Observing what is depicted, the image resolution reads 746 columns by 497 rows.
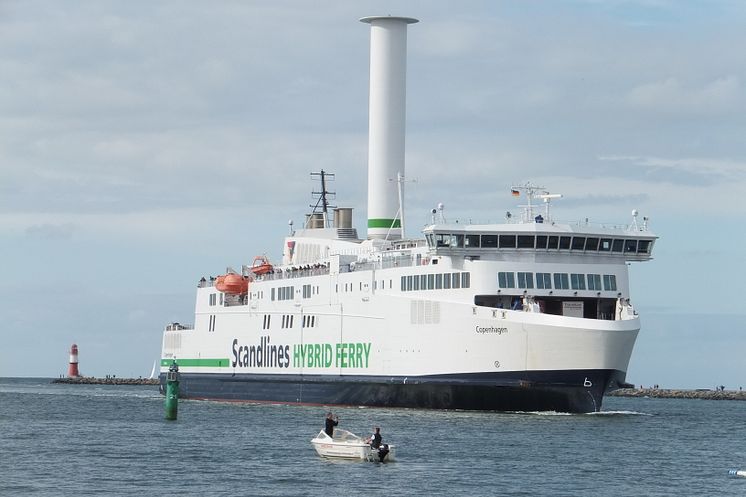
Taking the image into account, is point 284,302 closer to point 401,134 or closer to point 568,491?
point 401,134

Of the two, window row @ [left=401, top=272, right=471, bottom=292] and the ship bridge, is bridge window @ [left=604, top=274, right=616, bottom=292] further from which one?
window row @ [left=401, top=272, right=471, bottom=292]

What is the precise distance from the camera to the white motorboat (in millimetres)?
40125

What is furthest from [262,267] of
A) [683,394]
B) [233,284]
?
[683,394]

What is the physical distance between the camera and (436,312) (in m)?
53.6

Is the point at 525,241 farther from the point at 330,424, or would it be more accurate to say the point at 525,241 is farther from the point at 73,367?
the point at 73,367

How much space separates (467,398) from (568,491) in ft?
56.9

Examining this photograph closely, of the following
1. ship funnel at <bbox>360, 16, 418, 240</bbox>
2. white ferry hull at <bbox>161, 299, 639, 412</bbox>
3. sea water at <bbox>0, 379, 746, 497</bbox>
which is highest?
ship funnel at <bbox>360, 16, 418, 240</bbox>

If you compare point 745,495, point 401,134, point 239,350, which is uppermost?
point 401,134

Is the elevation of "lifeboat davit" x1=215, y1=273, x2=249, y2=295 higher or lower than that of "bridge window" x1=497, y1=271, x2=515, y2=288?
higher

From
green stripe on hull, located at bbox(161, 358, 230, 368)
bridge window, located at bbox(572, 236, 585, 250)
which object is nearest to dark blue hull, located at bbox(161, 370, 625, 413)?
bridge window, located at bbox(572, 236, 585, 250)

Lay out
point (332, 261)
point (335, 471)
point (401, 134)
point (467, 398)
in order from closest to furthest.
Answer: point (335, 471), point (467, 398), point (332, 261), point (401, 134)

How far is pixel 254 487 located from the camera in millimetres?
35812

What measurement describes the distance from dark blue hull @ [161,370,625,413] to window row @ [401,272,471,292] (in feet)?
11.5

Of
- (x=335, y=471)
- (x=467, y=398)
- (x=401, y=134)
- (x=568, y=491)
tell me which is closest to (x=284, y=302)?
(x=401, y=134)
